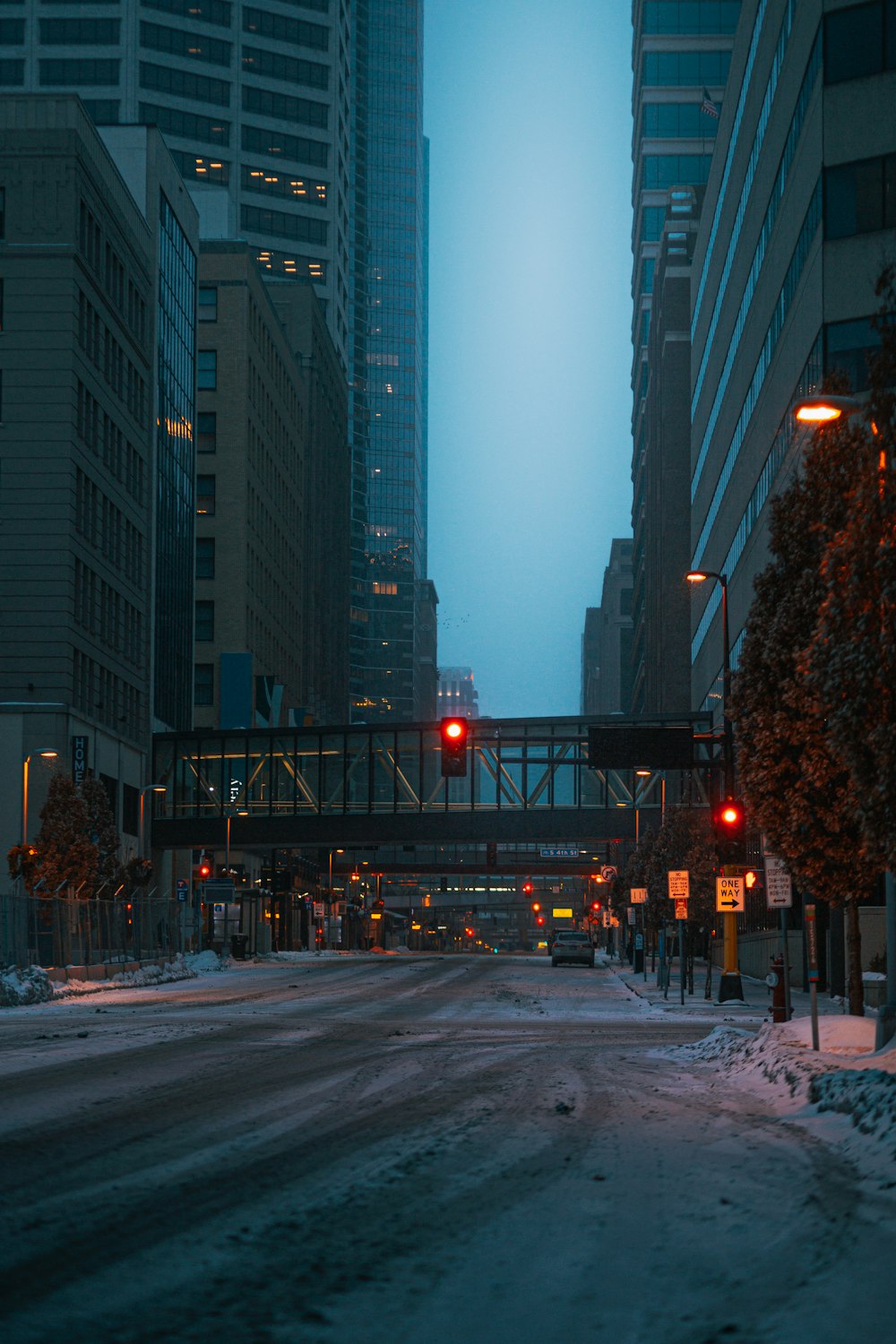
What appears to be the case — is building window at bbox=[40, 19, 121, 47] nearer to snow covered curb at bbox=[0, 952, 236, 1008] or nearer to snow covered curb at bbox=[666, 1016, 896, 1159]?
snow covered curb at bbox=[0, 952, 236, 1008]

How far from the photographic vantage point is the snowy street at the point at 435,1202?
735 cm

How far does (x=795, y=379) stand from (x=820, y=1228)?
39.0 metres

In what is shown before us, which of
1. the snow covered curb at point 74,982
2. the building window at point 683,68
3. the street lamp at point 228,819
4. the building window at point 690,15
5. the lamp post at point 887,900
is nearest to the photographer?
the lamp post at point 887,900

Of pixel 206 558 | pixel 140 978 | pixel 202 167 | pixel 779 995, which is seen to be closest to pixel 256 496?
pixel 206 558

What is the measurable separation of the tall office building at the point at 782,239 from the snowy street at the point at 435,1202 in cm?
2621

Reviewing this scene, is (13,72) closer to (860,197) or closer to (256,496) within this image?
(256,496)

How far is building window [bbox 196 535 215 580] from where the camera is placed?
116 meters

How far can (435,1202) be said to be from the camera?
10.1 m

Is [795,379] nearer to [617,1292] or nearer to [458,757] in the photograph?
[458,757]

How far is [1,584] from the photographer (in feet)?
222

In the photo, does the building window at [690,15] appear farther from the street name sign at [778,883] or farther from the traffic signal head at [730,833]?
the street name sign at [778,883]

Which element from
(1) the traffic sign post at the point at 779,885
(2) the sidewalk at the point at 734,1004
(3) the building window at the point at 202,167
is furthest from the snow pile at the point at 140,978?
(3) the building window at the point at 202,167

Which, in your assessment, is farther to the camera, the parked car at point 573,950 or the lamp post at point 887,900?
A: the parked car at point 573,950

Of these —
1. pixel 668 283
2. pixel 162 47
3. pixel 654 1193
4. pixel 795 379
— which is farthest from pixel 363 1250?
pixel 162 47
